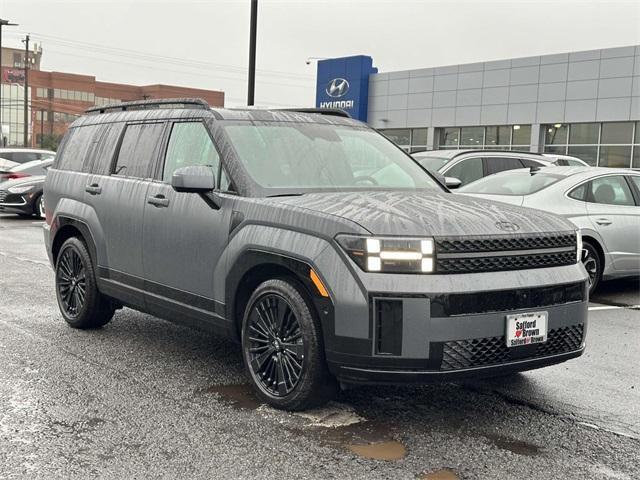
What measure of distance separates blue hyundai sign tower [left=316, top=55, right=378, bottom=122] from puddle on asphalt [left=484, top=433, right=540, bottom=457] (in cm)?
4142

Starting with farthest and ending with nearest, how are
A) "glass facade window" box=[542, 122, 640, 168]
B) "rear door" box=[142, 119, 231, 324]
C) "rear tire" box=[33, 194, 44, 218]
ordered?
"glass facade window" box=[542, 122, 640, 168] → "rear tire" box=[33, 194, 44, 218] → "rear door" box=[142, 119, 231, 324]

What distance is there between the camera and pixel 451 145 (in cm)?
4219

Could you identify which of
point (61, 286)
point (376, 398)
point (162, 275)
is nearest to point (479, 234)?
point (376, 398)

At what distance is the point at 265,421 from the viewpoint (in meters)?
4.32

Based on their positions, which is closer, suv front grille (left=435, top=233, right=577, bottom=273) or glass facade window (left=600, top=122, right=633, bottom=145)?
suv front grille (left=435, top=233, right=577, bottom=273)

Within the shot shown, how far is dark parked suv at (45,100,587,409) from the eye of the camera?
13.1 feet

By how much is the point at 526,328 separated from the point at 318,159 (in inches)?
75.8

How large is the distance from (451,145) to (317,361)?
3911 centimetres

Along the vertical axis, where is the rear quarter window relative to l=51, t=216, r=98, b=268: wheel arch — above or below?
above

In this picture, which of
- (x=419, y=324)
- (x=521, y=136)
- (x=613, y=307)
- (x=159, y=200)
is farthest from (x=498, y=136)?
(x=419, y=324)

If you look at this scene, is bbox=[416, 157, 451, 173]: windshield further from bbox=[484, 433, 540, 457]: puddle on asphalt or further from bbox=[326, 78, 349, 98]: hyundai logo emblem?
bbox=[326, 78, 349, 98]: hyundai logo emblem

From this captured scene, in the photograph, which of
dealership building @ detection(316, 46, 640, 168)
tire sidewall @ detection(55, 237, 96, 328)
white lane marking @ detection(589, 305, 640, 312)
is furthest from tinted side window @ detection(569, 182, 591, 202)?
dealership building @ detection(316, 46, 640, 168)

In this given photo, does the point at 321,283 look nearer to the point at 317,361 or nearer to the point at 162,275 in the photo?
the point at 317,361

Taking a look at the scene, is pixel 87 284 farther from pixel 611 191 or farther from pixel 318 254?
pixel 611 191
